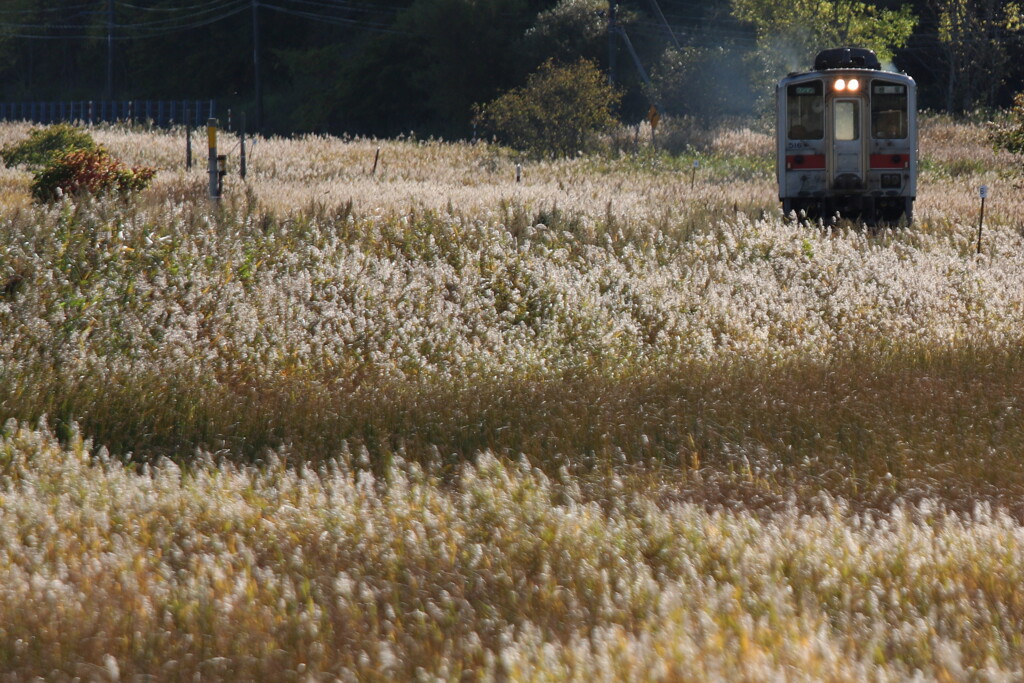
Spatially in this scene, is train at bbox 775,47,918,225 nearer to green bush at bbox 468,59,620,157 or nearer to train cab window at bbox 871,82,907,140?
train cab window at bbox 871,82,907,140

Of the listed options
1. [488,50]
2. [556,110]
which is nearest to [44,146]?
[556,110]

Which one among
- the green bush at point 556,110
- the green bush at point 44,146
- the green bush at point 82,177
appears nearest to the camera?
the green bush at point 82,177

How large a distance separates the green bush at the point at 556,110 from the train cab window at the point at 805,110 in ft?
57.9

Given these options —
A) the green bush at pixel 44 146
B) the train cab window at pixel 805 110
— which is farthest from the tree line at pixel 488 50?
the train cab window at pixel 805 110

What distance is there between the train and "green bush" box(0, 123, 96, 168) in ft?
46.2

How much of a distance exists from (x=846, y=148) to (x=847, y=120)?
15.5 inches

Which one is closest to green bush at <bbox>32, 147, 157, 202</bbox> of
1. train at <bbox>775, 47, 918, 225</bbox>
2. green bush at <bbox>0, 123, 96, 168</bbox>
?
green bush at <bbox>0, 123, 96, 168</bbox>

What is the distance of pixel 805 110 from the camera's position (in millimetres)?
16469

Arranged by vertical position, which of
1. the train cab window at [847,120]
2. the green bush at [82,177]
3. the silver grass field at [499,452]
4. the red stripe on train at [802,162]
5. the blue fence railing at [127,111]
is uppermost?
the blue fence railing at [127,111]

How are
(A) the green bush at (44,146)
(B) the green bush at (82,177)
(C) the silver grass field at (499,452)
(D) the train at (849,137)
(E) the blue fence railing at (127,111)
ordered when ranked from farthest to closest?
1. (E) the blue fence railing at (127,111)
2. (A) the green bush at (44,146)
3. (D) the train at (849,137)
4. (B) the green bush at (82,177)
5. (C) the silver grass field at (499,452)

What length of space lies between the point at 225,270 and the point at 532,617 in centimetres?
562

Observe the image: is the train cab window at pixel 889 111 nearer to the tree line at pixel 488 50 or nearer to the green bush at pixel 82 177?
the green bush at pixel 82 177

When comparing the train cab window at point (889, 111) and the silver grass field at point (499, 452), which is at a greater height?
the train cab window at point (889, 111)

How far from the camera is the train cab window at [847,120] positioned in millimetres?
16297
